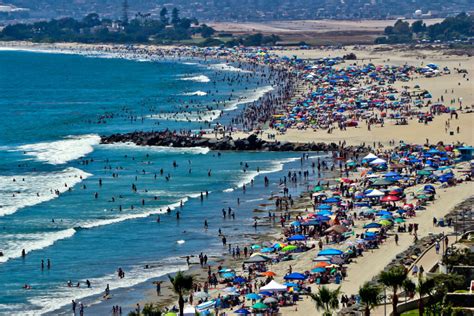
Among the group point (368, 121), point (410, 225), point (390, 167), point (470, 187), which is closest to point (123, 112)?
point (368, 121)

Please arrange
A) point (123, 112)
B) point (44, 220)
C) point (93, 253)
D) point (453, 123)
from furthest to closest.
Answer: point (123, 112), point (453, 123), point (44, 220), point (93, 253)


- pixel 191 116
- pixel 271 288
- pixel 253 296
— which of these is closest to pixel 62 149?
pixel 191 116

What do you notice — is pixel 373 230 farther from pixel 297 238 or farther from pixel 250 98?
pixel 250 98

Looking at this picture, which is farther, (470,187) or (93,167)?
(93,167)

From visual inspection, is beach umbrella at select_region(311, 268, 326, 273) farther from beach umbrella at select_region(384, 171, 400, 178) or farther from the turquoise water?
beach umbrella at select_region(384, 171, 400, 178)

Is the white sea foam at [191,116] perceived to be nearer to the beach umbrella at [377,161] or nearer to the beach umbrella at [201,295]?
the beach umbrella at [377,161]

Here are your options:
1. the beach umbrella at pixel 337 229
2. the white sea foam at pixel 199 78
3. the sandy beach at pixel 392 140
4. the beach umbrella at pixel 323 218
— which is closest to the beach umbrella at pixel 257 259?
the sandy beach at pixel 392 140

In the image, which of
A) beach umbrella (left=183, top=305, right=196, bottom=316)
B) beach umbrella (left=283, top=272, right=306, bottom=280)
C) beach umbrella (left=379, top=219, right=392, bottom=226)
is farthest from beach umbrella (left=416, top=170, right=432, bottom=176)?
beach umbrella (left=183, top=305, right=196, bottom=316)

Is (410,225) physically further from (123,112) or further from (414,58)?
(414,58)
